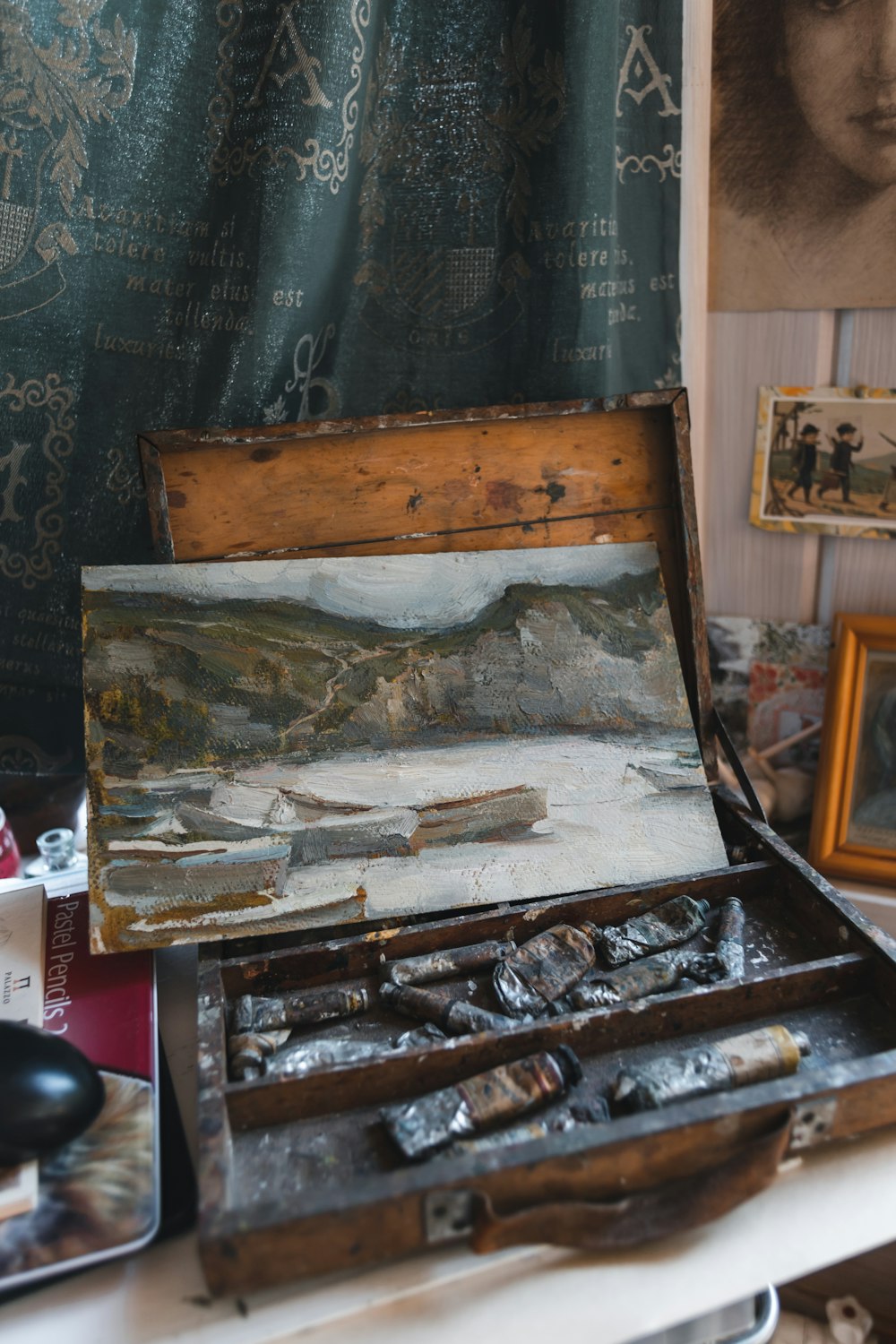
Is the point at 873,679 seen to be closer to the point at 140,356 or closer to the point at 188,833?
the point at 188,833

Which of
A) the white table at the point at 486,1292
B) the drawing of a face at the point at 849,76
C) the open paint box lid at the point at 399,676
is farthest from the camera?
the drawing of a face at the point at 849,76

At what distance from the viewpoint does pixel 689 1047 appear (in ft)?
2.72

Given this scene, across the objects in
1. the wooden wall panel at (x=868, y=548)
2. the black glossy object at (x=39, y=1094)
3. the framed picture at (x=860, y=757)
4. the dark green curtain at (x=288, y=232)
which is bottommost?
the framed picture at (x=860, y=757)

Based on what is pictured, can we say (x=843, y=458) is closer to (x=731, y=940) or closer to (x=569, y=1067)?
(x=731, y=940)

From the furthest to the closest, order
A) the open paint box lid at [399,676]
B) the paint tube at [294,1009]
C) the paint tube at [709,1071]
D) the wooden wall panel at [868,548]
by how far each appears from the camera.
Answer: the wooden wall panel at [868,548], the open paint box lid at [399,676], the paint tube at [294,1009], the paint tube at [709,1071]

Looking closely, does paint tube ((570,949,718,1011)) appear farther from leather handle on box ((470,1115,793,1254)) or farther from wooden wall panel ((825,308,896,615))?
wooden wall panel ((825,308,896,615))

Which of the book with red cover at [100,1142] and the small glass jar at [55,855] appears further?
the small glass jar at [55,855]

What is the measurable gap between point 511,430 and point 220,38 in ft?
1.86

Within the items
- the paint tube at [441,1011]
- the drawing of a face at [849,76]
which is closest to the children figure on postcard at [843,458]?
the drawing of a face at [849,76]

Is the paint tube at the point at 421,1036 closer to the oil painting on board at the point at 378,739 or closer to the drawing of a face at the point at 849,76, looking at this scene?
the oil painting on board at the point at 378,739

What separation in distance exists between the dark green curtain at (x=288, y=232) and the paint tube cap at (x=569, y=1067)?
0.77 meters

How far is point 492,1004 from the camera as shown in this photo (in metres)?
0.88

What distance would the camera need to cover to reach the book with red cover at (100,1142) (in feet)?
2.18

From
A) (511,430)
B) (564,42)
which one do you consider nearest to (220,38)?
(564,42)
